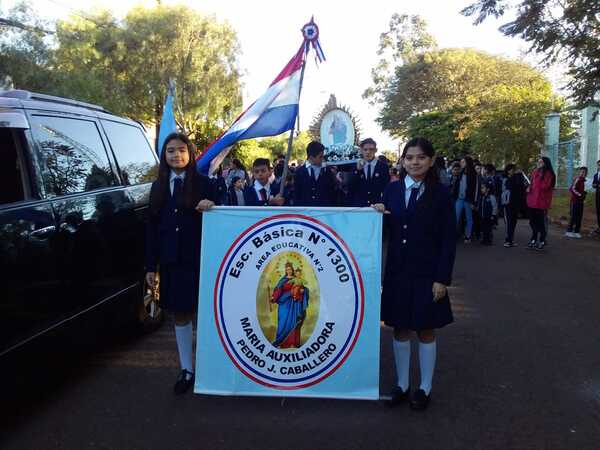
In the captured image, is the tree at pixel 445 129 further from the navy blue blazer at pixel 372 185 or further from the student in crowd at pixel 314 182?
the student in crowd at pixel 314 182

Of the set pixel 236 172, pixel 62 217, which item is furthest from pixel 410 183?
pixel 236 172

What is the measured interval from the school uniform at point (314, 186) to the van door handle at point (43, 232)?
4428 mm

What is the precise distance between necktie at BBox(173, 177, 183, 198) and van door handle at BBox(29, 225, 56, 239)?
0.84 m

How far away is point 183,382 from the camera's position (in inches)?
157

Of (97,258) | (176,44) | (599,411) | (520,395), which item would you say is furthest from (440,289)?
(176,44)

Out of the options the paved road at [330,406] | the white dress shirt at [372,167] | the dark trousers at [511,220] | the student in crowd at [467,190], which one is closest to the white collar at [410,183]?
the paved road at [330,406]

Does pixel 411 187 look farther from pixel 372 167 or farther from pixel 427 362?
pixel 372 167

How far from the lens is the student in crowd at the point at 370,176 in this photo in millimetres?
8102

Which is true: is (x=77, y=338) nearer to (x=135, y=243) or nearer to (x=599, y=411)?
(x=135, y=243)

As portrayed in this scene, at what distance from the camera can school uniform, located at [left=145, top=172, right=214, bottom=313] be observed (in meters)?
3.92

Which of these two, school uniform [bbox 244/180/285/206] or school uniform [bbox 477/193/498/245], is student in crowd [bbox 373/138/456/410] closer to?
school uniform [bbox 244/180/285/206]

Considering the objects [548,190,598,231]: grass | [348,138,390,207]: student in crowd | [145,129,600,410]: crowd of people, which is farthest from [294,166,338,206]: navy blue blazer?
[548,190,598,231]: grass

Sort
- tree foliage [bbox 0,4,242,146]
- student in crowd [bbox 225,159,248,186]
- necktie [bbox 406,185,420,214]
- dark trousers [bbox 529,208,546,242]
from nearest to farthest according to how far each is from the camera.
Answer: necktie [bbox 406,185,420,214] < dark trousers [bbox 529,208,546,242] < student in crowd [bbox 225,159,248,186] < tree foliage [bbox 0,4,242,146]

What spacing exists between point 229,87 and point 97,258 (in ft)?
106
